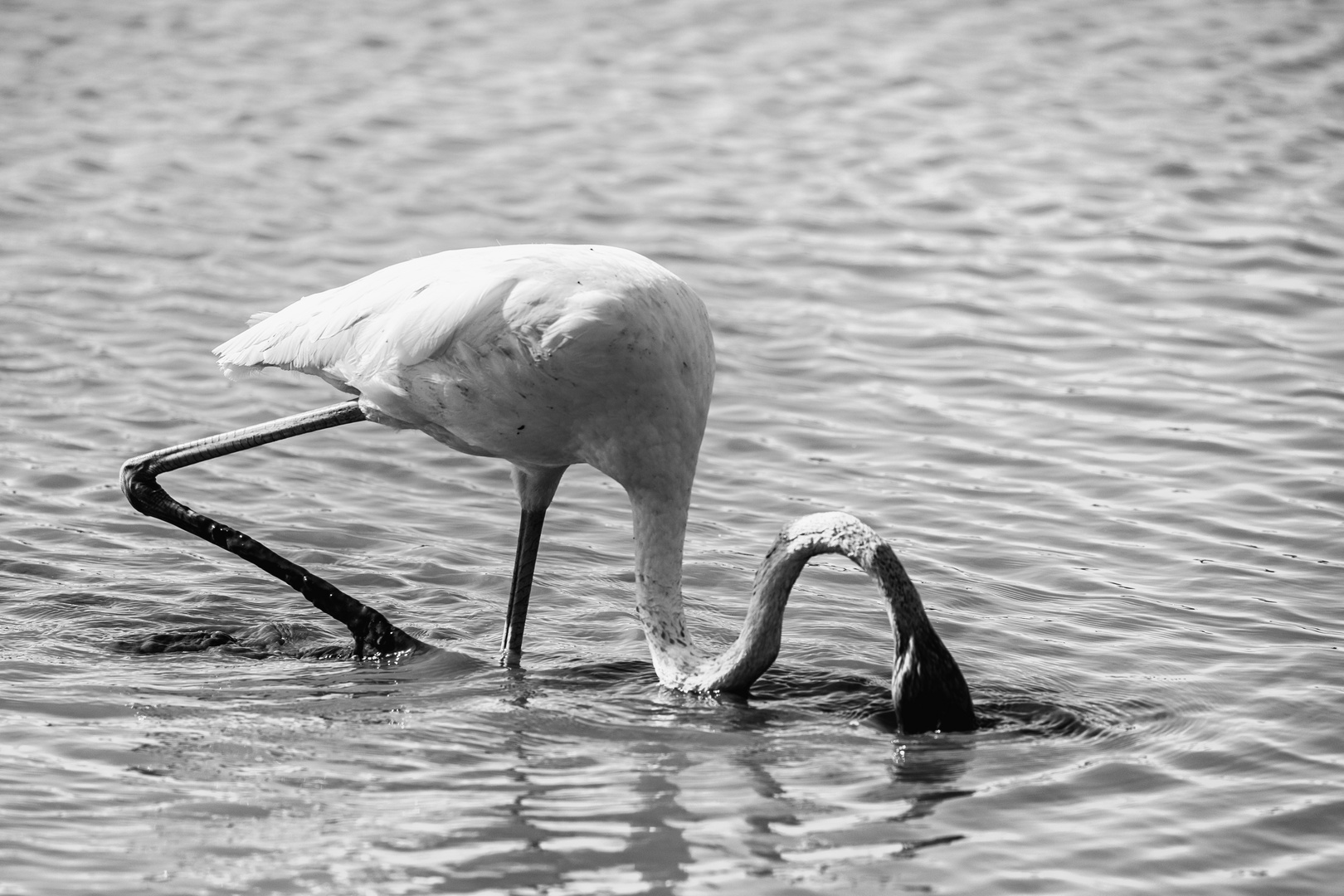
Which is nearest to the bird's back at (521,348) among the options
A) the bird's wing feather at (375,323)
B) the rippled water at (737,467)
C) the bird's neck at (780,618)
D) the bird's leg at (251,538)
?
the bird's wing feather at (375,323)

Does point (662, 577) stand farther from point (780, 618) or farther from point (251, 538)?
point (251, 538)

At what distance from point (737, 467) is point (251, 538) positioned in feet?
11.0

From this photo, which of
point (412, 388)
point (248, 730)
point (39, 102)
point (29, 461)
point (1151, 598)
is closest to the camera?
point (248, 730)

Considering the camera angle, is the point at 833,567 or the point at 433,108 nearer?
the point at 833,567

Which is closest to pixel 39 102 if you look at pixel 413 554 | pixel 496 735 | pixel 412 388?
pixel 413 554

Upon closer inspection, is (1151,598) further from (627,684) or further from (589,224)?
(589,224)

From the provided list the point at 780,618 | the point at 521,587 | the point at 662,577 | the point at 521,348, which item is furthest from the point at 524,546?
the point at 780,618

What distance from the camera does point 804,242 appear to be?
14789 millimetres

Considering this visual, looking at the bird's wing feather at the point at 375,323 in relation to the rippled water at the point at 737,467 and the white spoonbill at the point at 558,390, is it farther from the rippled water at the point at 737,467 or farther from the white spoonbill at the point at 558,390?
the rippled water at the point at 737,467

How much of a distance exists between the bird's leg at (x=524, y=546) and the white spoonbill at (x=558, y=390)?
0.02m

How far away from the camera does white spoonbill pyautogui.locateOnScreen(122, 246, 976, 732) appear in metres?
7.38

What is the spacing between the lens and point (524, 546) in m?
8.28

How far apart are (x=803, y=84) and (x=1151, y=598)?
1192cm

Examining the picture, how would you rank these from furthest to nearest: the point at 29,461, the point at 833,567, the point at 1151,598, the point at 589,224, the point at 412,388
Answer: the point at 589,224
the point at 29,461
the point at 833,567
the point at 1151,598
the point at 412,388
